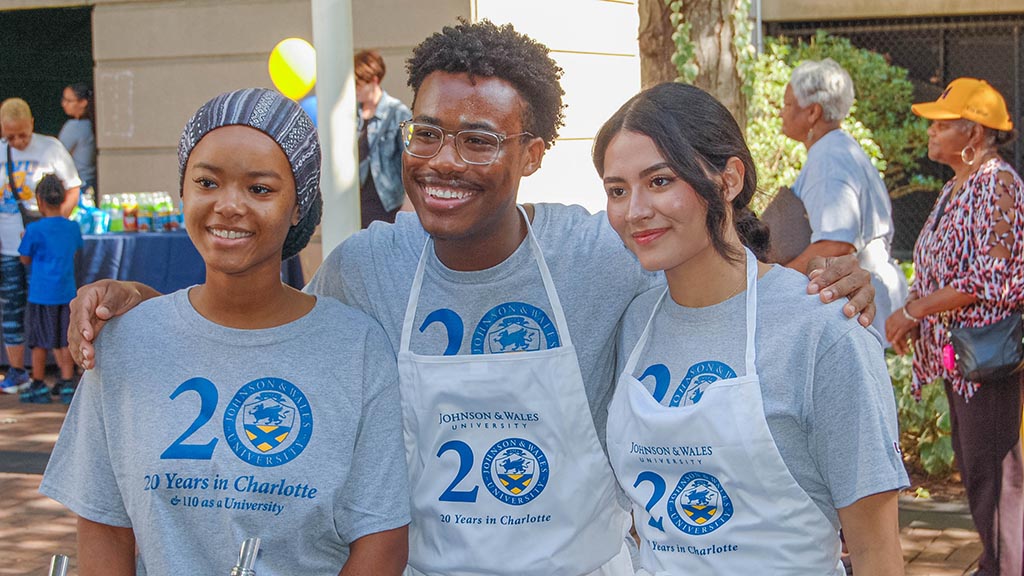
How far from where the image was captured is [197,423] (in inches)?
83.7

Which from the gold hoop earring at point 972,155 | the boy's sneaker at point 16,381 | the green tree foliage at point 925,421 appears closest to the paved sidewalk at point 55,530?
the green tree foliage at point 925,421

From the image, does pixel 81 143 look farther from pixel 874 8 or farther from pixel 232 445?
pixel 232 445

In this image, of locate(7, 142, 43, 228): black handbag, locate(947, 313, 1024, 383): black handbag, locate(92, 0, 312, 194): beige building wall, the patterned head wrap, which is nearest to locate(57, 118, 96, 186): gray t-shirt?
locate(92, 0, 312, 194): beige building wall

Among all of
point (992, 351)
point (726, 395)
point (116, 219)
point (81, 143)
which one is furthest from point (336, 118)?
point (81, 143)

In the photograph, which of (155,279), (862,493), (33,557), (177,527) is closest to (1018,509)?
(862,493)

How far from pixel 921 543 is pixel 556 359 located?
3384 millimetres

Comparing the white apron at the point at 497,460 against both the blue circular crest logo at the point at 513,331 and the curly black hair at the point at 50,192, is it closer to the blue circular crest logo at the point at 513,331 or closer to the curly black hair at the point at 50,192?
the blue circular crest logo at the point at 513,331

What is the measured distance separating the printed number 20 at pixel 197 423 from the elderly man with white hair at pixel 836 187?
122 inches

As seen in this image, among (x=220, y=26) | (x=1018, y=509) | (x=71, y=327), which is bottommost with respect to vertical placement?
(x=1018, y=509)

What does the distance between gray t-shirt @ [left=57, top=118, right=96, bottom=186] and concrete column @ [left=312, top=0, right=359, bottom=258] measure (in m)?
6.35

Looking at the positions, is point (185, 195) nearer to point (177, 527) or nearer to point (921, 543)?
point (177, 527)

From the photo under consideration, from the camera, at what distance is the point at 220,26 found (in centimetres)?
973

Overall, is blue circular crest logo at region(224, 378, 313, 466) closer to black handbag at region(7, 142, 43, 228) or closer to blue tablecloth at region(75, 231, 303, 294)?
blue tablecloth at region(75, 231, 303, 294)

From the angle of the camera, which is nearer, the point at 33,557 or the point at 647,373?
the point at 647,373
